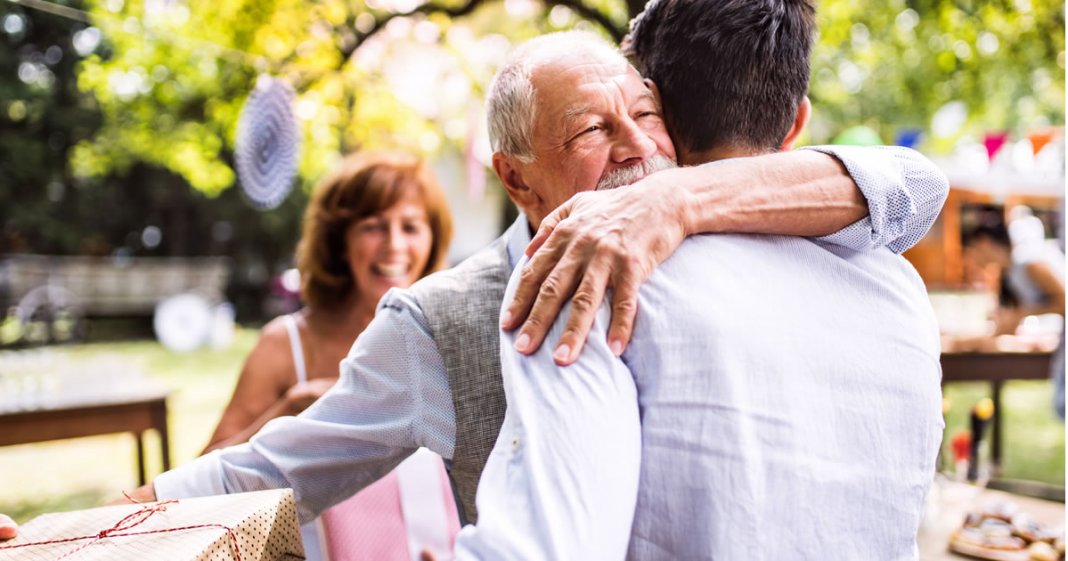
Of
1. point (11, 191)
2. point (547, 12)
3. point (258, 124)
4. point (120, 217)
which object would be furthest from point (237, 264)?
point (258, 124)

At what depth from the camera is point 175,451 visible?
6.76 metres

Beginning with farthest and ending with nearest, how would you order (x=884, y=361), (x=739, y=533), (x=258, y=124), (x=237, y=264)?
(x=237, y=264) < (x=258, y=124) < (x=884, y=361) < (x=739, y=533)

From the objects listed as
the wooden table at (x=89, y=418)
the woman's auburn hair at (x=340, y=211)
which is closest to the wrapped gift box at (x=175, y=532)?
the woman's auburn hair at (x=340, y=211)

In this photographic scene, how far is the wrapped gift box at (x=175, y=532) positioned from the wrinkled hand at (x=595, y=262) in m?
0.44

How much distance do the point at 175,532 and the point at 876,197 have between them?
1024mm

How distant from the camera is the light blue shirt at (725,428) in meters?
0.83

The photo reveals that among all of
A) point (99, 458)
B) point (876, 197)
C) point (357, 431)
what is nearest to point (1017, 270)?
point (876, 197)

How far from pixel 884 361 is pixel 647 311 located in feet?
1.06

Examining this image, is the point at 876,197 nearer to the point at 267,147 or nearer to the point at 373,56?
the point at 267,147

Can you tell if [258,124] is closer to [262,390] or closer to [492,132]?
[262,390]

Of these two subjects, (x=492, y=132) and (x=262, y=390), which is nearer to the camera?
(x=492, y=132)

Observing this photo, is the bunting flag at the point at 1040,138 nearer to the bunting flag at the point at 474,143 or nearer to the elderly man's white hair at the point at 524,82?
the bunting flag at the point at 474,143

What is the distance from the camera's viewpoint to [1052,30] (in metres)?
7.29

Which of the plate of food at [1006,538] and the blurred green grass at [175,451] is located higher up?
the plate of food at [1006,538]
